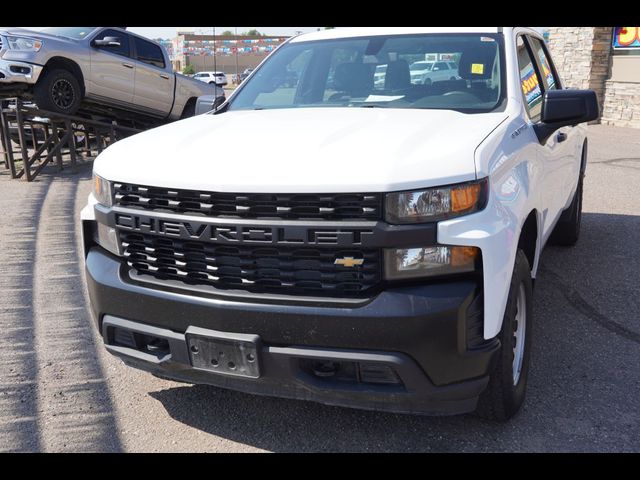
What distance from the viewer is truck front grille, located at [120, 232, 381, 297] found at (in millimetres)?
2502

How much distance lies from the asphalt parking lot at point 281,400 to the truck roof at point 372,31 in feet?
6.37

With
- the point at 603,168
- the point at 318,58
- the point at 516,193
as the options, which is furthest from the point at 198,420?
the point at 603,168

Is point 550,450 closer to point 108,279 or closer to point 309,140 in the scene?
point 309,140

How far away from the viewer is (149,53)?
12.0m

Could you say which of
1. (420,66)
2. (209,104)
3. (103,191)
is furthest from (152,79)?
(103,191)

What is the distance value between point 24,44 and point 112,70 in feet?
5.29

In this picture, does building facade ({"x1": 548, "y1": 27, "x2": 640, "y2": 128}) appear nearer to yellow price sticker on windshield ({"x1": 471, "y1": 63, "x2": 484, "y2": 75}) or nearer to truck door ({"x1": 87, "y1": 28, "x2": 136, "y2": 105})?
truck door ({"x1": 87, "y1": 28, "x2": 136, "y2": 105})

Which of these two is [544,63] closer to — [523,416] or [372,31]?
[372,31]

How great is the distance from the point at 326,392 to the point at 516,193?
1232mm

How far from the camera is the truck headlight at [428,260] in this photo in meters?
2.46

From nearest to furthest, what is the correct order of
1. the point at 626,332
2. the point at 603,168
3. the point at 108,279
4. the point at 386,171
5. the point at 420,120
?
the point at 386,171
the point at 108,279
the point at 420,120
the point at 626,332
the point at 603,168

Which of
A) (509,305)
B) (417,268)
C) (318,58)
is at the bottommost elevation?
(509,305)

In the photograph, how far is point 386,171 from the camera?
246 cm

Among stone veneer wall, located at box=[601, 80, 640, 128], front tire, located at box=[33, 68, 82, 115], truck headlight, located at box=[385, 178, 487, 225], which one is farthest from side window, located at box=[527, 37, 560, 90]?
stone veneer wall, located at box=[601, 80, 640, 128]
